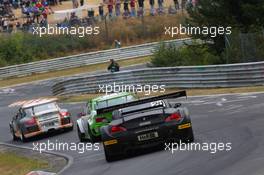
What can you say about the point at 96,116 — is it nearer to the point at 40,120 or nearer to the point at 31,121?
the point at 40,120

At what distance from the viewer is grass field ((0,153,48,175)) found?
56.2ft

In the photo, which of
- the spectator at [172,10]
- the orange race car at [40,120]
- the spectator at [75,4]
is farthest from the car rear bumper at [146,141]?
the spectator at [75,4]

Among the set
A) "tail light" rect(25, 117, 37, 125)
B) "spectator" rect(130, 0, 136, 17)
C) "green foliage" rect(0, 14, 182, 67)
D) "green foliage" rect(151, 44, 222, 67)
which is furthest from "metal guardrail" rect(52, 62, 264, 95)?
"green foliage" rect(0, 14, 182, 67)

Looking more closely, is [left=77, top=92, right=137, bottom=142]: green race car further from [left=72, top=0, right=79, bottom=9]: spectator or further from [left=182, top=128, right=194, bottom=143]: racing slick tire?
[left=72, top=0, right=79, bottom=9]: spectator

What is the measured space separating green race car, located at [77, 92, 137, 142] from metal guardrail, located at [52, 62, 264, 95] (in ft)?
29.5

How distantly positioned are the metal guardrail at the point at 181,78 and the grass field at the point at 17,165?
10.5 m

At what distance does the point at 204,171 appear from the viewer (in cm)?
1138

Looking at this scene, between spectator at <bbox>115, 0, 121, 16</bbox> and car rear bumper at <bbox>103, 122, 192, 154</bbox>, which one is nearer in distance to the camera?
car rear bumper at <bbox>103, 122, 192, 154</bbox>

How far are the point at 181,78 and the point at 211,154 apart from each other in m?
18.3

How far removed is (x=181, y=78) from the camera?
31.3 metres

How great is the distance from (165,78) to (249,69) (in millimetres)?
5800

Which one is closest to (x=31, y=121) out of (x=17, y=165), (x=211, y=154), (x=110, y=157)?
(x=17, y=165)

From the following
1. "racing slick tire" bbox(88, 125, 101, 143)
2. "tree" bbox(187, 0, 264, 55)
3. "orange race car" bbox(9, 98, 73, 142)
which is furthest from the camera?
"tree" bbox(187, 0, 264, 55)

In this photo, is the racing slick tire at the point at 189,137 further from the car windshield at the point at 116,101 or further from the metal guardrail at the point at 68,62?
the metal guardrail at the point at 68,62
